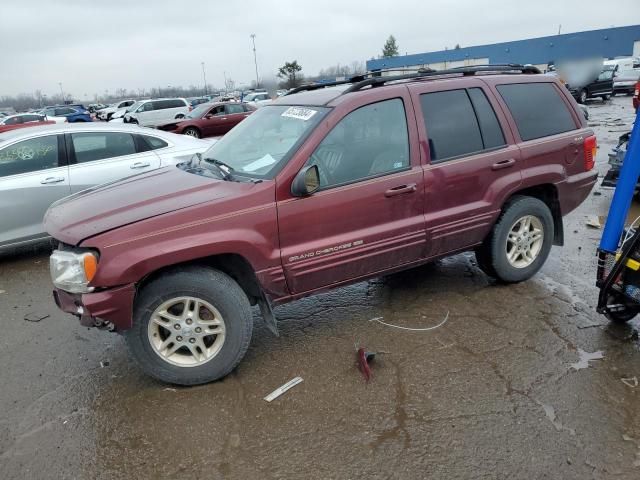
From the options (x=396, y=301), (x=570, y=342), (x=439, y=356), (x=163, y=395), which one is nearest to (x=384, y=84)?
(x=396, y=301)

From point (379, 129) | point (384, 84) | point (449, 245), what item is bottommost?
point (449, 245)

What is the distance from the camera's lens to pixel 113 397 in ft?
10.7

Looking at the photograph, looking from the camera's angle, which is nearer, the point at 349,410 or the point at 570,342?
the point at 349,410

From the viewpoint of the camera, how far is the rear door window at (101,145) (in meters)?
6.25

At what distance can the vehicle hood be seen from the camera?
3041 mm

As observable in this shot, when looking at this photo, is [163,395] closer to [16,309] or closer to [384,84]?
[16,309]

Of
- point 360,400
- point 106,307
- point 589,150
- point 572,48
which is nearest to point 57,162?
point 106,307

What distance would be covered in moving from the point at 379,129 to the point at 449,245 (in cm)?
115

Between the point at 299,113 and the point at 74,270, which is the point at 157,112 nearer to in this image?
the point at 299,113

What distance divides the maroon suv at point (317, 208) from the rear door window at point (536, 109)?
0.01 meters

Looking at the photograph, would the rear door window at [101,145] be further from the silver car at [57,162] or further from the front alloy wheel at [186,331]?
the front alloy wheel at [186,331]

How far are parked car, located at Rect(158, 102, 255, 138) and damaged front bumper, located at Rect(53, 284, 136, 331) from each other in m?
16.0

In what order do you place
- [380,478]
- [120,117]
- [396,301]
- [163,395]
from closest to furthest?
[380,478] → [163,395] → [396,301] → [120,117]

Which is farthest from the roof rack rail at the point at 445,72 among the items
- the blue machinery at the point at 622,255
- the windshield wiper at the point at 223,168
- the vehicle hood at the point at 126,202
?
the blue machinery at the point at 622,255
